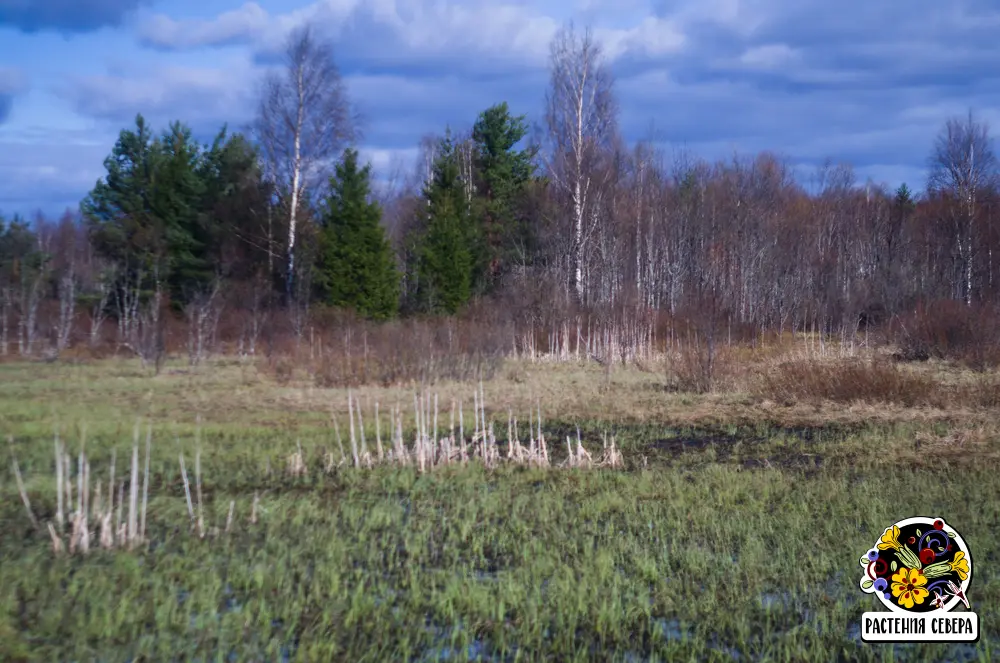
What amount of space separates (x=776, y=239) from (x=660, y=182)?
7428 mm

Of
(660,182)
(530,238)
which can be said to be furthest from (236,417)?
(660,182)

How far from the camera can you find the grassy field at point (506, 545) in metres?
5.98

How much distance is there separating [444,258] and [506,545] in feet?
96.8

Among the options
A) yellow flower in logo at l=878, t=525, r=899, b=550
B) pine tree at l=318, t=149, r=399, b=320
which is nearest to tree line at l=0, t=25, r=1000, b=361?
pine tree at l=318, t=149, r=399, b=320

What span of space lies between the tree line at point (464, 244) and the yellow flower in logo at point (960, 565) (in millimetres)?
14581

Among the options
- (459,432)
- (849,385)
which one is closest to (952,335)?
(849,385)

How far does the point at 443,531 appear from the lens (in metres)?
8.84

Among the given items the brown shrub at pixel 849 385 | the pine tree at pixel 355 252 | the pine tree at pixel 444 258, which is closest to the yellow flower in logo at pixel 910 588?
the brown shrub at pixel 849 385

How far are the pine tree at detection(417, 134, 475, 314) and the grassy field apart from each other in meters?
21.4

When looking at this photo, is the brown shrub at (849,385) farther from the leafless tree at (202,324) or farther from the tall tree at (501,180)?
the tall tree at (501,180)

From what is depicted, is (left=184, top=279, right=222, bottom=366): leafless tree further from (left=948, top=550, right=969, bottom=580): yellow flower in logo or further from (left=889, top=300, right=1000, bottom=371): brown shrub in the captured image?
(left=948, top=550, right=969, bottom=580): yellow flower in logo

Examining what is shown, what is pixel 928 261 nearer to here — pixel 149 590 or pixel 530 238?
pixel 530 238

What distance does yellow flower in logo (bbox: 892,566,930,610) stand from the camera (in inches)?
232

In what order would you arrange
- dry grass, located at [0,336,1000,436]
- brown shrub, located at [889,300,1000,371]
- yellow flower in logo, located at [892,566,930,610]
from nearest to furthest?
1. yellow flower in logo, located at [892,566,930,610]
2. dry grass, located at [0,336,1000,436]
3. brown shrub, located at [889,300,1000,371]
